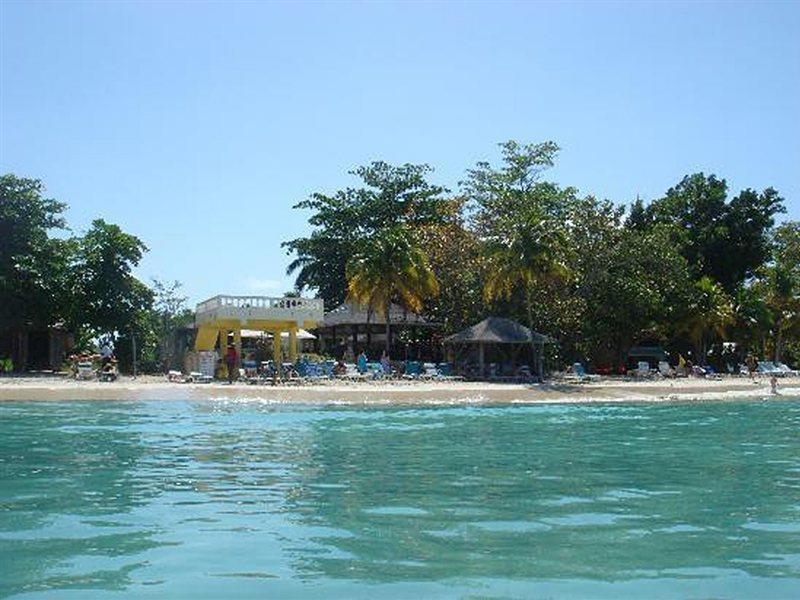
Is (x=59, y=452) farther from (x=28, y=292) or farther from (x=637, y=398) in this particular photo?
(x=28, y=292)

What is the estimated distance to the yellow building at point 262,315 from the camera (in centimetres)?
3331

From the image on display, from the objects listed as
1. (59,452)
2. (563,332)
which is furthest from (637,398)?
(59,452)

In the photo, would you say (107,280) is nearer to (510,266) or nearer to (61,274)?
(61,274)

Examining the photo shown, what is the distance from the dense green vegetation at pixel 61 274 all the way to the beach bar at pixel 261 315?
428cm

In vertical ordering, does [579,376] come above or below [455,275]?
below

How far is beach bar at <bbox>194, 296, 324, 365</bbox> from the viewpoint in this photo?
1312 inches

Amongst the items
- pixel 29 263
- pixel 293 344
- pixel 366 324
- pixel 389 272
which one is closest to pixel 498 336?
pixel 389 272

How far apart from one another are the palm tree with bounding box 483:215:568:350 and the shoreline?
524cm

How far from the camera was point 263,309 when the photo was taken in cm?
3375

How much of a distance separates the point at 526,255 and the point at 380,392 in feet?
38.5

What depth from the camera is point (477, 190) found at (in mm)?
49312

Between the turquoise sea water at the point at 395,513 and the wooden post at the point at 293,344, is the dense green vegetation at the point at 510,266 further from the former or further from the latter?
the turquoise sea water at the point at 395,513

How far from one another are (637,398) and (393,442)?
15.8 m

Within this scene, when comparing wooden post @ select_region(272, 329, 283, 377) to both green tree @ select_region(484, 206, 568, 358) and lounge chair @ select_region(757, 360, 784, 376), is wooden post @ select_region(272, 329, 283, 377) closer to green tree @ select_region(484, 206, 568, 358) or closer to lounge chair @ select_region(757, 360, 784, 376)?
green tree @ select_region(484, 206, 568, 358)
